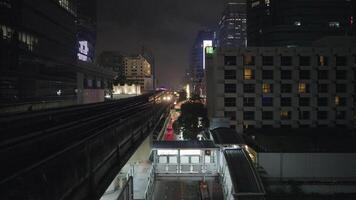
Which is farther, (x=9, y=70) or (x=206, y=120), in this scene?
(x=206, y=120)

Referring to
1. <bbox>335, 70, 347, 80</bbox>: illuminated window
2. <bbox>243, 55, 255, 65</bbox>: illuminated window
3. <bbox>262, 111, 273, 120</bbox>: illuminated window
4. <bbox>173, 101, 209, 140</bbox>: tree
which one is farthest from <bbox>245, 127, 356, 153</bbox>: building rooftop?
<bbox>243, 55, 255, 65</bbox>: illuminated window

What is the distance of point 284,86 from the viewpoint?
4872 centimetres

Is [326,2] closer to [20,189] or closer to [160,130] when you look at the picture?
[160,130]

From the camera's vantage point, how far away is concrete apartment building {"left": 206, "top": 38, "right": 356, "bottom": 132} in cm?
4800

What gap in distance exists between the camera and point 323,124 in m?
49.0

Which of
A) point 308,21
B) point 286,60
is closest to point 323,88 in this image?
point 286,60

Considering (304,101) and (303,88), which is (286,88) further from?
(304,101)

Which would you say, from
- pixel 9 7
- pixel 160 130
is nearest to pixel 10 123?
pixel 9 7

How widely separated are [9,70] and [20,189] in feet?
115

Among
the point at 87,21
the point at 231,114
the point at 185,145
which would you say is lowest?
the point at 185,145

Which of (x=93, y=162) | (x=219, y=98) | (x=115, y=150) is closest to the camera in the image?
(x=93, y=162)

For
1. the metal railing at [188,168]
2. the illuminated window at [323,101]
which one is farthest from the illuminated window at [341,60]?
the metal railing at [188,168]

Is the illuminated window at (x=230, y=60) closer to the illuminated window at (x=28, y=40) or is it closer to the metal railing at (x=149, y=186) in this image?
the metal railing at (x=149, y=186)

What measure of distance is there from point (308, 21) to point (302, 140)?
172 ft
